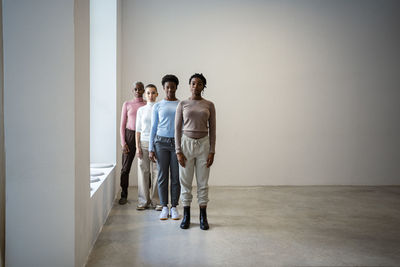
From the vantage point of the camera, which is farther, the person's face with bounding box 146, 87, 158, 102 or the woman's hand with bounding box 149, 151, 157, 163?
the person's face with bounding box 146, 87, 158, 102

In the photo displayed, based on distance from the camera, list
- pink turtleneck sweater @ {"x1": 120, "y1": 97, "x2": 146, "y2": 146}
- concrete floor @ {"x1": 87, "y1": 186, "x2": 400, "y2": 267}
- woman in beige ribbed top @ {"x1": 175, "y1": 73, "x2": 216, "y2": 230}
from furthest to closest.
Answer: pink turtleneck sweater @ {"x1": 120, "y1": 97, "x2": 146, "y2": 146}
woman in beige ribbed top @ {"x1": 175, "y1": 73, "x2": 216, "y2": 230}
concrete floor @ {"x1": 87, "y1": 186, "x2": 400, "y2": 267}

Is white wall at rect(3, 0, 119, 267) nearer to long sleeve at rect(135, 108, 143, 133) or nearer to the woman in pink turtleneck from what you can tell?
long sleeve at rect(135, 108, 143, 133)

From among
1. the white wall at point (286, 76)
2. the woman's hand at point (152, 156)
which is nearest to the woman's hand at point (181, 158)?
the woman's hand at point (152, 156)

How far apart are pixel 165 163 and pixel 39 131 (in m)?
1.67

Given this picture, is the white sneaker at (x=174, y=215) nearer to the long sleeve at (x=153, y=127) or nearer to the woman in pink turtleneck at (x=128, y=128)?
the long sleeve at (x=153, y=127)

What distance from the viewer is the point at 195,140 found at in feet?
10.4

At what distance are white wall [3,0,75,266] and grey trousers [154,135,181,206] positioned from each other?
1507 mm

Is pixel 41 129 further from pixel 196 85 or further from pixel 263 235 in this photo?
pixel 263 235

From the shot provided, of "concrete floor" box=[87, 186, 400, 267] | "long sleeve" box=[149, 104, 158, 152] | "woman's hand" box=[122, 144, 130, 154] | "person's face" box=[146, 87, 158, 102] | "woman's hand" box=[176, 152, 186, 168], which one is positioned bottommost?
"concrete floor" box=[87, 186, 400, 267]

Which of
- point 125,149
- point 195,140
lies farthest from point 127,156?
point 195,140

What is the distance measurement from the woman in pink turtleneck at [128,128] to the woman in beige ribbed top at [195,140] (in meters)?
1.03

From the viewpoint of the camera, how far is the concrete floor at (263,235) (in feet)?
8.33

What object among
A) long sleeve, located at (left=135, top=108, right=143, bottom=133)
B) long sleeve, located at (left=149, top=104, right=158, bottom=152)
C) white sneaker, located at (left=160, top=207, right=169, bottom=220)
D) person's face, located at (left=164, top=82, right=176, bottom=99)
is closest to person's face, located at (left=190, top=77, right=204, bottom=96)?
person's face, located at (left=164, top=82, right=176, bottom=99)

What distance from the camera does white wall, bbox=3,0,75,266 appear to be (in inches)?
78.8
